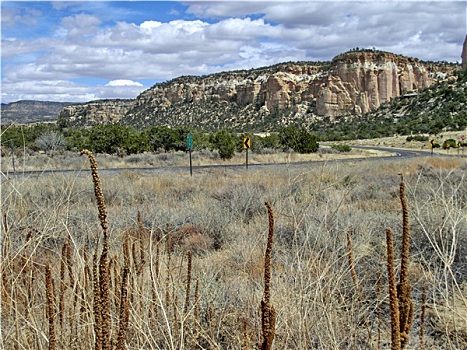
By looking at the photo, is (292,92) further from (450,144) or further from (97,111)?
(97,111)

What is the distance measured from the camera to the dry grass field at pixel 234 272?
193cm

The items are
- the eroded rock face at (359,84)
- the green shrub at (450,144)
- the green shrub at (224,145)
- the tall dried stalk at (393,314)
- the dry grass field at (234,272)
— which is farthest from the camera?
the eroded rock face at (359,84)

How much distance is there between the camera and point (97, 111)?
424 ft

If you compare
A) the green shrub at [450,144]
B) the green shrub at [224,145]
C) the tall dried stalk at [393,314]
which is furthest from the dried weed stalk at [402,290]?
the green shrub at [450,144]

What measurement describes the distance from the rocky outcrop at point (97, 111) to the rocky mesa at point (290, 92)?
5.72 metres

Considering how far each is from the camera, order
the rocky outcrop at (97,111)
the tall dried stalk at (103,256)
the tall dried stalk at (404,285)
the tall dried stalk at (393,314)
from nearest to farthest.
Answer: the tall dried stalk at (103,256)
the tall dried stalk at (393,314)
the tall dried stalk at (404,285)
the rocky outcrop at (97,111)

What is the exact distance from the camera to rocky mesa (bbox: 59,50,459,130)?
97312mm

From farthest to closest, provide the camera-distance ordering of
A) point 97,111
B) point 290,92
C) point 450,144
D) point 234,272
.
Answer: point 97,111 < point 290,92 < point 450,144 < point 234,272

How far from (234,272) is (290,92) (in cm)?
10113

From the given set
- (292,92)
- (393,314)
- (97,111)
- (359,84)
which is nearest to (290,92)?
(292,92)

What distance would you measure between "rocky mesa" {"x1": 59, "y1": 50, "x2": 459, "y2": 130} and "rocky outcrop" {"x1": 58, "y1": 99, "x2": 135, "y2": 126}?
18.8ft

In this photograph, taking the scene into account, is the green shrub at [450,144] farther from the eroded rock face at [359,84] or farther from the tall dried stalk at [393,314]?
the tall dried stalk at [393,314]

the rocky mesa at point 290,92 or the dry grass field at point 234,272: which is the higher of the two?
the rocky mesa at point 290,92

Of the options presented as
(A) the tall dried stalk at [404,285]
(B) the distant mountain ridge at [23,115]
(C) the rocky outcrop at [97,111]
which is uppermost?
(C) the rocky outcrop at [97,111]
